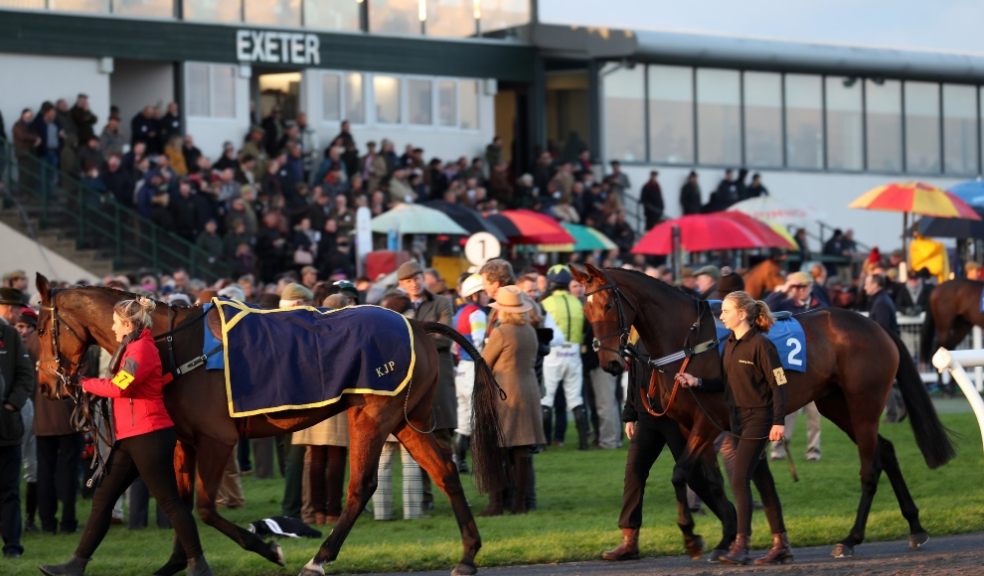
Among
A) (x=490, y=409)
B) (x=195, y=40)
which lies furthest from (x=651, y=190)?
(x=490, y=409)

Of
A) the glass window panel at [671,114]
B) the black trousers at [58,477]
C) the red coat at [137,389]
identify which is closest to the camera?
the red coat at [137,389]

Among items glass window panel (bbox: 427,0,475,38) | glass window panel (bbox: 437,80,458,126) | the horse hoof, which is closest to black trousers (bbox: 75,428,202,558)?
the horse hoof

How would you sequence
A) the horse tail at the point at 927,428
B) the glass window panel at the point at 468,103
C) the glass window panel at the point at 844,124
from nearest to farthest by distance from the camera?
the horse tail at the point at 927,428 < the glass window panel at the point at 468,103 < the glass window panel at the point at 844,124

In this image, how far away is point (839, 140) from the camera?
41375 millimetres

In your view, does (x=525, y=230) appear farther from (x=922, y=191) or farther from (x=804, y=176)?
(x=804, y=176)

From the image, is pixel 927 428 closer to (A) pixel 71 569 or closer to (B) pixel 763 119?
(A) pixel 71 569

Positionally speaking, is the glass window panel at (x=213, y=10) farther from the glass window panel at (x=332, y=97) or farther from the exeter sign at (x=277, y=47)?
the glass window panel at (x=332, y=97)

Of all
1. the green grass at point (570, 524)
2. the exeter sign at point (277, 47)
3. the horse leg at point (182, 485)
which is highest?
the exeter sign at point (277, 47)

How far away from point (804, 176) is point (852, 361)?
28636 millimetres

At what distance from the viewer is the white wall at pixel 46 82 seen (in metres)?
28.2

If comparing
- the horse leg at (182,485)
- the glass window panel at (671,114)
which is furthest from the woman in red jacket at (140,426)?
the glass window panel at (671,114)

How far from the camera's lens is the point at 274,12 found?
107 feet

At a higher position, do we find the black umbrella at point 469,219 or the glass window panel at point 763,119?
the glass window panel at point 763,119

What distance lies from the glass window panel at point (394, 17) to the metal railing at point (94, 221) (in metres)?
9.47
